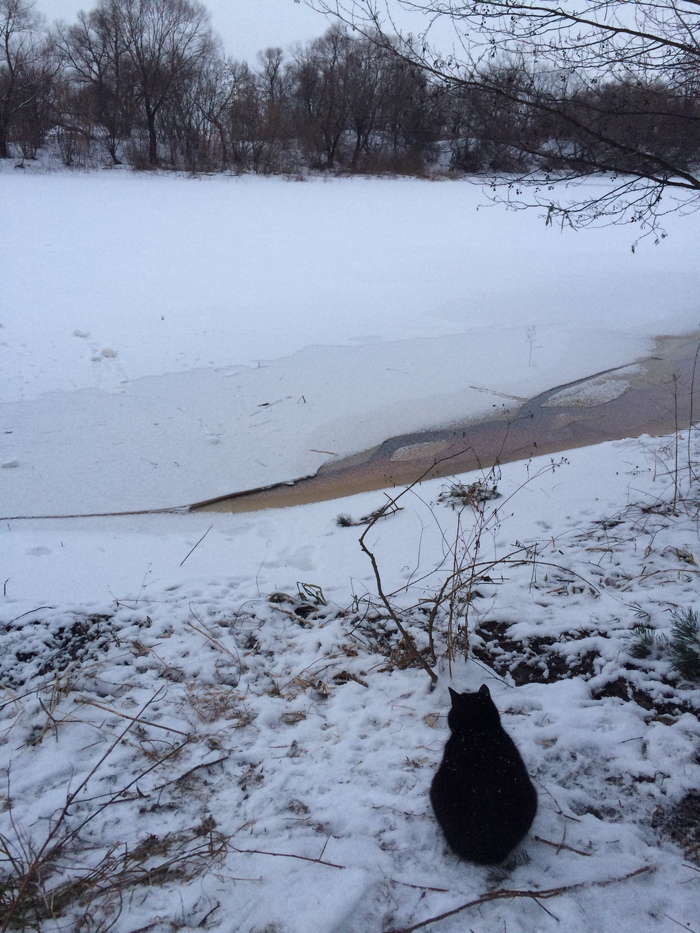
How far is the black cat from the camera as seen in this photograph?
1.89 metres

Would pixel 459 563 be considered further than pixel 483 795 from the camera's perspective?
Yes

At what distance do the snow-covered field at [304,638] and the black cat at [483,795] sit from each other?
0.11m

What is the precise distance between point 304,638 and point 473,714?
1.40 metres

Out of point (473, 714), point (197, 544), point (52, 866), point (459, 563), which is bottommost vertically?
point (52, 866)

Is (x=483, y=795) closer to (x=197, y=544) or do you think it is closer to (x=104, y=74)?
(x=197, y=544)

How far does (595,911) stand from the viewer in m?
1.77

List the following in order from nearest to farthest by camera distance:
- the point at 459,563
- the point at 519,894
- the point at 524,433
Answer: the point at 519,894 < the point at 459,563 < the point at 524,433

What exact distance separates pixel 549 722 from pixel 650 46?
403 centimetres

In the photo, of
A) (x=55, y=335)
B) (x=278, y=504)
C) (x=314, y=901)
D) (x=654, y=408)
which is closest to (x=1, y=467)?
(x=278, y=504)

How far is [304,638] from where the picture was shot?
3332mm

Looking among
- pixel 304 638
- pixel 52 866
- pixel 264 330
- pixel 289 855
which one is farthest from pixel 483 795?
pixel 264 330

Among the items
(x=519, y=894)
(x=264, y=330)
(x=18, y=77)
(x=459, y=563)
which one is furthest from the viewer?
(x=18, y=77)

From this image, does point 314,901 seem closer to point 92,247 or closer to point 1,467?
point 1,467

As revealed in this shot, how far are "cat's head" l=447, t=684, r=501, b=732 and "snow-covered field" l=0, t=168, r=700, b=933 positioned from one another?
0.35 m
